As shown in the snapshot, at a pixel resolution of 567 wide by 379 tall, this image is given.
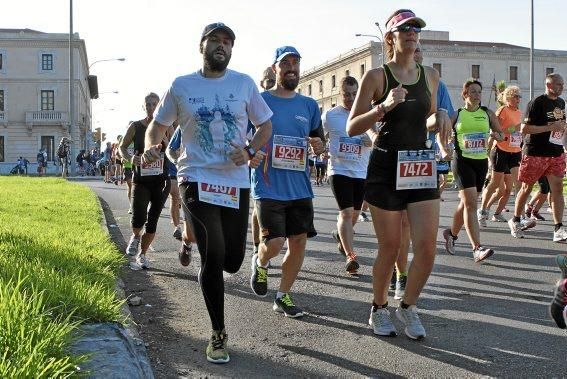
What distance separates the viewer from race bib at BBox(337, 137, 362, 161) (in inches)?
289

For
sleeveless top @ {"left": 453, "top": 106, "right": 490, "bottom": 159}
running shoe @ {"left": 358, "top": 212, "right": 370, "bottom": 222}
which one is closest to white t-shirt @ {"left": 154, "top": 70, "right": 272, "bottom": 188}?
sleeveless top @ {"left": 453, "top": 106, "right": 490, "bottom": 159}

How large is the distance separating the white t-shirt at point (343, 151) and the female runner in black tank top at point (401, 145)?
2.43m

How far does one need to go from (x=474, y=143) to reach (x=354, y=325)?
3892 millimetres

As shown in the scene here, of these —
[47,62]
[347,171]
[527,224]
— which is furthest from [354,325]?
[47,62]

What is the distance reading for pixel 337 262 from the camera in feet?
26.5

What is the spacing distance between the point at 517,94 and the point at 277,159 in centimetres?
632

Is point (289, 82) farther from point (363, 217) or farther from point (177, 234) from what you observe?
point (363, 217)

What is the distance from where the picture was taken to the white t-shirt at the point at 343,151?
7.33 metres

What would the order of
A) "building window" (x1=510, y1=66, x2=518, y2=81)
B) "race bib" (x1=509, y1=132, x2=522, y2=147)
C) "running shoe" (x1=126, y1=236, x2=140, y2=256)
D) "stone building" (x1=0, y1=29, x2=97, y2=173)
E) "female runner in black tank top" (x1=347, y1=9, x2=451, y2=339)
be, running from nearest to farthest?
"female runner in black tank top" (x1=347, y1=9, x2=451, y2=339) < "running shoe" (x1=126, y1=236, x2=140, y2=256) < "race bib" (x1=509, y1=132, x2=522, y2=147) < "stone building" (x1=0, y1=29, x2=97, y2=173) < "building window" (x1=510, y1=66, x2=518, y2=81)

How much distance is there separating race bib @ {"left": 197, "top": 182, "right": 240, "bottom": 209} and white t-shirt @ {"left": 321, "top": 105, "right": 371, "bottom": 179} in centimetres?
294

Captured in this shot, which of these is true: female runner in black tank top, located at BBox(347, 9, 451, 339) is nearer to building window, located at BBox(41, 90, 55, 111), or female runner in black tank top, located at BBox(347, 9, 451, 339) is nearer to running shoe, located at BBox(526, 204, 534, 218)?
running shoe, located at BBox(526, 204, 534, 218)

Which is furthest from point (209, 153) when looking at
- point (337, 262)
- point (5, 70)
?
point (5, 70)

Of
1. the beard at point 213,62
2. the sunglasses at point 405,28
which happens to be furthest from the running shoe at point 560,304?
the beard at point 213,62

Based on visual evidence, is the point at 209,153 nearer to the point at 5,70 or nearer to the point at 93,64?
the point at 93,64
